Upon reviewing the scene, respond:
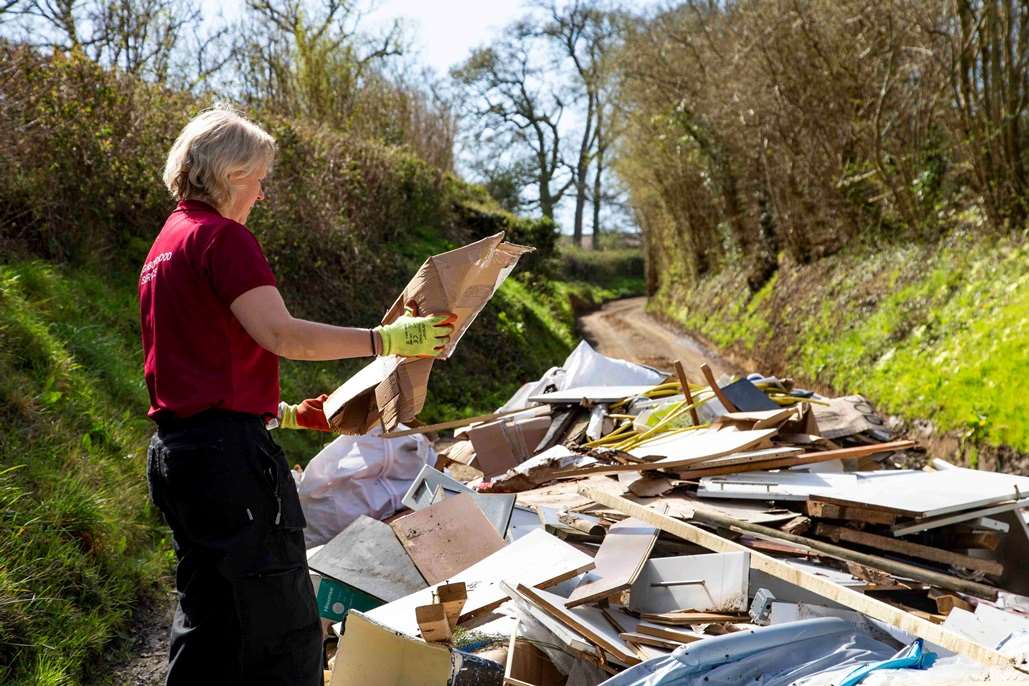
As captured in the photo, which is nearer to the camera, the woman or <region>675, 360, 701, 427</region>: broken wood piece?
the woman

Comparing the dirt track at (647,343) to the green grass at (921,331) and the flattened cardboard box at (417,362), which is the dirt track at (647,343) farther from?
the flattened cardboard box at (417,362)

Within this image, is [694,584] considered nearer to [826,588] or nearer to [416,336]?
[826,588]

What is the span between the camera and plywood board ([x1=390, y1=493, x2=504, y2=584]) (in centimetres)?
402

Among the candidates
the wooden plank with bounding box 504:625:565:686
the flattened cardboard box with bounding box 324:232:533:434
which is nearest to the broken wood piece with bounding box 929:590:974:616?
the wooden plank with bounding box 504:625:565:686

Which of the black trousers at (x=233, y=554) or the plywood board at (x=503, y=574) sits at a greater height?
the black trousers at (x=233, y=554)

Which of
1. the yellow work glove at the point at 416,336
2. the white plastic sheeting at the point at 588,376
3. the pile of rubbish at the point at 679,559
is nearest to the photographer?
the yellow work glove at the point at 416,336

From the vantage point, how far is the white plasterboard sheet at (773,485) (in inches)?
170

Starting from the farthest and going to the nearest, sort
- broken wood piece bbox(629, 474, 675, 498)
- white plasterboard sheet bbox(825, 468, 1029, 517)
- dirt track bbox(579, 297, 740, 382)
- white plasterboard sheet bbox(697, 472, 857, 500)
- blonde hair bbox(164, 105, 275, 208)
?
dirt track bbox(579, 297, 740, 382) → broken wood piece bbox(629, 474, 675, 498) → white plasterboard sheet bbox(697, 472, 857, 500) → white plasterboard sheet bbox(825, 468, 1029, 517) → blonde hair bbox(164, 105, 275, 208)

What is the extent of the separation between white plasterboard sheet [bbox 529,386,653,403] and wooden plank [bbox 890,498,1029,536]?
2.69m

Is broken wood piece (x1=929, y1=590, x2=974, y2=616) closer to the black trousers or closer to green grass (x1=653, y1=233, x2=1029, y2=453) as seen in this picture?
the black trousers

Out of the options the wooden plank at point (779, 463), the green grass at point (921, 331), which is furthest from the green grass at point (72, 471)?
the green grass at point (921, 331)

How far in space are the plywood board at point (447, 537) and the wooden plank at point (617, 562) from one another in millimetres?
597

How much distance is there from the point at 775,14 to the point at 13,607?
13.2 m

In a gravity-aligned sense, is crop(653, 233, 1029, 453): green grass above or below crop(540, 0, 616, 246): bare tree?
below
